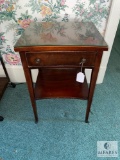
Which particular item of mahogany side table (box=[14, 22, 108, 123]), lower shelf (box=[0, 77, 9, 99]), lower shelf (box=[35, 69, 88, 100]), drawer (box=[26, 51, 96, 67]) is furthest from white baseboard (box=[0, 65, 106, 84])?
drawer (box=[26, 51, 96, 67])

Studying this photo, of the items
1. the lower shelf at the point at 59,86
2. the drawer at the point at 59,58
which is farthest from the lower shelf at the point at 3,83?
the drawer at the point at 59,58

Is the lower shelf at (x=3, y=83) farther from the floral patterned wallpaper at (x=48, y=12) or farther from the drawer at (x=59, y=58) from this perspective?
the drawer at (x=59, y=58)

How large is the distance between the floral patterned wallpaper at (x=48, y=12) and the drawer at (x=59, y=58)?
1.66 ft

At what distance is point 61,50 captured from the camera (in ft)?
2.06

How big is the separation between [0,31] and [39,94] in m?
0.64

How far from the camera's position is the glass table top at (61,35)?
635mm

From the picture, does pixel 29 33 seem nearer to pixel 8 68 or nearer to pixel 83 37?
pixel 83 37

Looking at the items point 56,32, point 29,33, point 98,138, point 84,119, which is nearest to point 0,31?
point 29,33

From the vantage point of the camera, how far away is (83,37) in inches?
27.6

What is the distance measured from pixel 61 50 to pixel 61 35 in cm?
14

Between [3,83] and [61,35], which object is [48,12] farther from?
[3,83]

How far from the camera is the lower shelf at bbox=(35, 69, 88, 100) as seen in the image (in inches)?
34.5

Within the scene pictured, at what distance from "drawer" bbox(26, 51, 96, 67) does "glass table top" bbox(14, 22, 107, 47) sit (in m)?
0.05

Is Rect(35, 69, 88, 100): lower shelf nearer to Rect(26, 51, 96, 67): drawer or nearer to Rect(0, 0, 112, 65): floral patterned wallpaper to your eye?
Rect(26, 51, 96, 67): drawer
